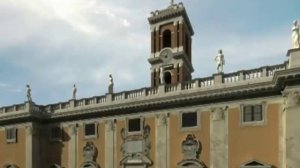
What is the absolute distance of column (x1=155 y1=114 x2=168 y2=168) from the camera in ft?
103

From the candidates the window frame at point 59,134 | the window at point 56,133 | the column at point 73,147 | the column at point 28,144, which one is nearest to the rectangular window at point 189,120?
the column at point 73,147

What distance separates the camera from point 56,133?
124 ft

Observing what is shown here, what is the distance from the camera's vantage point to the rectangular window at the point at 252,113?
27938 millimetres

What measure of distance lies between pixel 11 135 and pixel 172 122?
16396mm

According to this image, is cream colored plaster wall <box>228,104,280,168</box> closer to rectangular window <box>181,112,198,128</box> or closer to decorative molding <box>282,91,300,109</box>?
decorative molding <box>282,91,300,109</box>

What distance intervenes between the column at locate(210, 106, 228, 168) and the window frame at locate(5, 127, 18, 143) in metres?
18.8

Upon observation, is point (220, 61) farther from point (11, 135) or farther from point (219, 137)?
point (11, 135)

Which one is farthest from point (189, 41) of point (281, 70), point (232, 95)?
point (281, 70)

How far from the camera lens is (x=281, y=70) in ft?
84.3

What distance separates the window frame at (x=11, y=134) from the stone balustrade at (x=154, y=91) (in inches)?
69.3

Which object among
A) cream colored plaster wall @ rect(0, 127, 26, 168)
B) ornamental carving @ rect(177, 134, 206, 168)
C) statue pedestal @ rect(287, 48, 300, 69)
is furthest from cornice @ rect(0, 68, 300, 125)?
ornamental carving @ rect(177, 134, 206, 168)

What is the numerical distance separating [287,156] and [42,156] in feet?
71.4

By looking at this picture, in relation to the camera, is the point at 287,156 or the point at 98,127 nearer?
the point at 287,156

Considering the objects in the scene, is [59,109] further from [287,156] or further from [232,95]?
[287,156]
